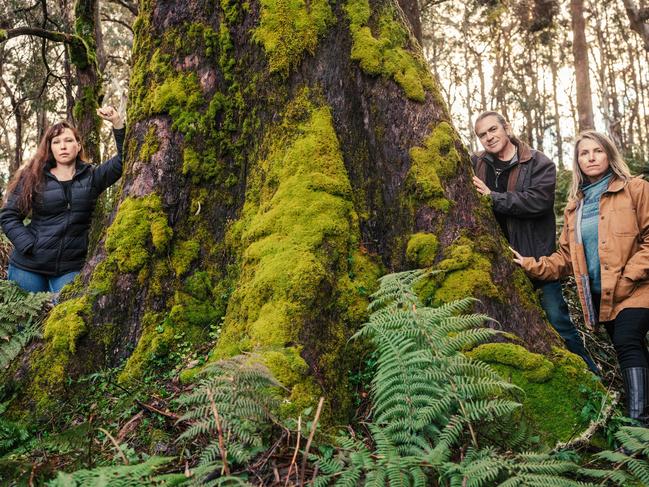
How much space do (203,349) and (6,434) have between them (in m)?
1.23

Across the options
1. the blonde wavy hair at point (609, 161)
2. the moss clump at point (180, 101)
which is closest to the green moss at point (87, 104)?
the moss clump at point (180, 101)

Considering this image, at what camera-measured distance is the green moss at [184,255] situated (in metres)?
3.79

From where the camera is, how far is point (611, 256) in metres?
3.65

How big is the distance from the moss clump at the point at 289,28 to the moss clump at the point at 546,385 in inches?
100

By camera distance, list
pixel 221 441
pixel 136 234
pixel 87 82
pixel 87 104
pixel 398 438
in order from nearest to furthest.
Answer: pixel 221 441 → pixel 398 438 → pixel 136 234 → pixel 87 104 → pixel 87 82

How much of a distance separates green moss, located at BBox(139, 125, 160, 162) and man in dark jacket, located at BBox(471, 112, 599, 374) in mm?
2552

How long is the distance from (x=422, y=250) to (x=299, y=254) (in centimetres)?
86

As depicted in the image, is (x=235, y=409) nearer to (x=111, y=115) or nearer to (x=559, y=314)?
(x=559, y=314)

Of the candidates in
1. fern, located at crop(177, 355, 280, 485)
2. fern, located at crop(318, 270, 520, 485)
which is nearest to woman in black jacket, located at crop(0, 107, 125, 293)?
fern, located at crop(177, 355, 280, 485)

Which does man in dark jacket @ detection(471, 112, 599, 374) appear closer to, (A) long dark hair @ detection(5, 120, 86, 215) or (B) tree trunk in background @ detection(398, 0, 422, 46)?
(A) long dark hair @ detection(5, 120, 86, 215)

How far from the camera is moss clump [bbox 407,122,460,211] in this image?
3500mm

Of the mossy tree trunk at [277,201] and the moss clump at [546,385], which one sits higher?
the mossy tree trunk at [277,201]

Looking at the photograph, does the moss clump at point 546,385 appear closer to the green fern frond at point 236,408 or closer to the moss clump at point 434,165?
the moss clump at point 434,165

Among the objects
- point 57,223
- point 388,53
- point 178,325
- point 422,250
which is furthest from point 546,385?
point 57,223
